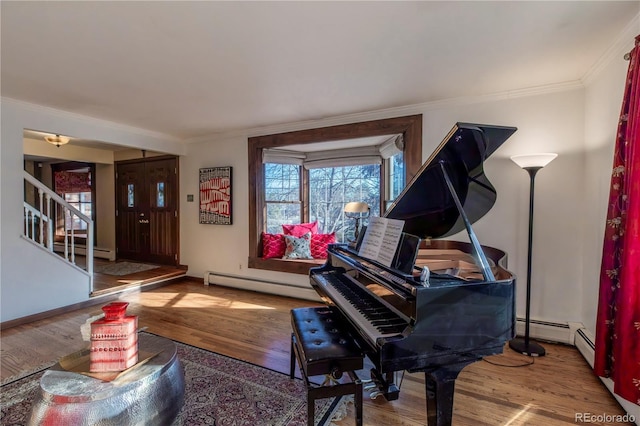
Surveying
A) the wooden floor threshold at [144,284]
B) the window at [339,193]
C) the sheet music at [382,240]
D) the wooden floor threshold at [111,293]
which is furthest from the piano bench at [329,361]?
the wooden floor threshold at [144,284]

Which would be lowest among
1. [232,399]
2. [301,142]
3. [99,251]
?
[232,399]

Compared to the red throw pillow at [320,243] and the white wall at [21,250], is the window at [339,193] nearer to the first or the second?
the red throw pillow at [320,243]

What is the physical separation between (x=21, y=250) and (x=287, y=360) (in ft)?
10.3

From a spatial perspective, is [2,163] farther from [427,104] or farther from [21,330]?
[427,104]

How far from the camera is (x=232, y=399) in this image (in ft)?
6.66

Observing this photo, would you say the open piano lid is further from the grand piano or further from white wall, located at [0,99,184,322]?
white wall, located at [0,99,184,322]

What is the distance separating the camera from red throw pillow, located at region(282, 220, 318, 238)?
184 inches

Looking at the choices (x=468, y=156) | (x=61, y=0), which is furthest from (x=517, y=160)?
(x=61, y=0)

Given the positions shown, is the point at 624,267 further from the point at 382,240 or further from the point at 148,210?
the point at 148,210

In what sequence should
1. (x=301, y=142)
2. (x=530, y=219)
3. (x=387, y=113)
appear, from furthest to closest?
(x=301, y=142)
(x=387, y=113)
(x=530, y=219)

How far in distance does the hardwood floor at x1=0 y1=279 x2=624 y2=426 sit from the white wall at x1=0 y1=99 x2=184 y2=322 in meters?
0.23

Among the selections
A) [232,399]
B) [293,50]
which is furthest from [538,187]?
[232,399]

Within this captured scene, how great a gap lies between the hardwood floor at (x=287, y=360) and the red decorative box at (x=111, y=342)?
A: 114 cm

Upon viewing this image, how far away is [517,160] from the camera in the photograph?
2.61 meters
